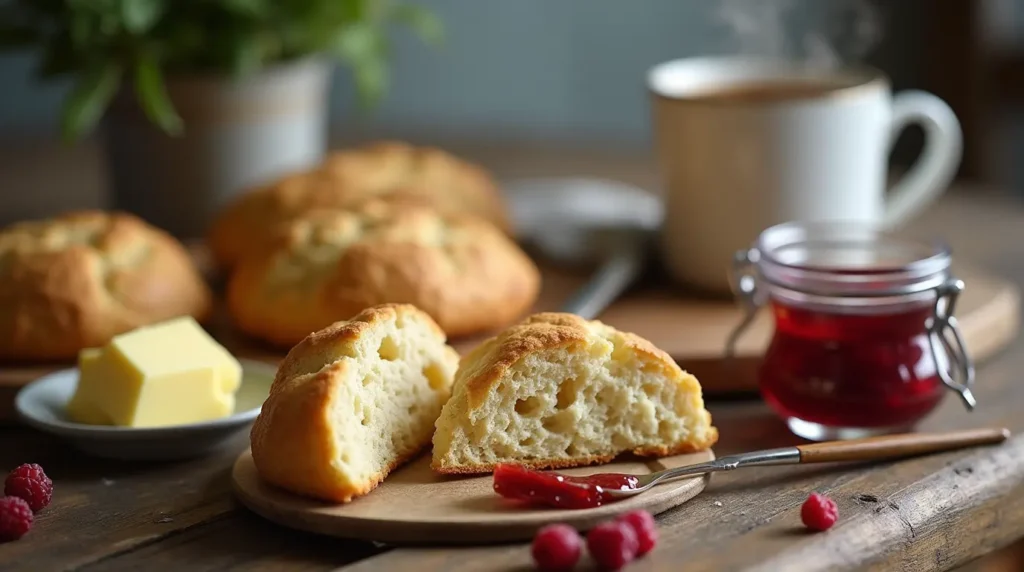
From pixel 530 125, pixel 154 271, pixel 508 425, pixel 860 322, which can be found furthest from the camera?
pixel 530 125

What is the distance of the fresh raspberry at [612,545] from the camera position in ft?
4.35

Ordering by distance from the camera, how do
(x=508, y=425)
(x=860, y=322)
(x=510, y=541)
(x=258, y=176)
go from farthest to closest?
(x=258, y=176), (x=860, y=322), (x=508, y=425), (x=510, y=541)

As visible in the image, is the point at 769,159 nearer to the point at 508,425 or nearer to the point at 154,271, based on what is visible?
the point at 508,425

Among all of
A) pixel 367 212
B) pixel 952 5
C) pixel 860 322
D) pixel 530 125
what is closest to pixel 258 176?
pixel 367 212

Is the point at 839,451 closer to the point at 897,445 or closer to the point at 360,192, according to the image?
the point at 897,445

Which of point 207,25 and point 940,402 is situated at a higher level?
point 207,25

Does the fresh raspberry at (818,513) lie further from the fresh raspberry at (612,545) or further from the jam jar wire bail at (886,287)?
the jam jar wire bail at (886,287)

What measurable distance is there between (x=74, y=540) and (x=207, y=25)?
1431mm

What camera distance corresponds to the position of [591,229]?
8.36 feet

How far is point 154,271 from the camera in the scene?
6.93 feet

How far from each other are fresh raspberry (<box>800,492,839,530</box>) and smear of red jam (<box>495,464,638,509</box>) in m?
0.22

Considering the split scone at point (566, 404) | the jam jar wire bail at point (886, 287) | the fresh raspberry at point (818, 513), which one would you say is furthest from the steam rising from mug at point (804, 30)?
the fresh raspberry at point (818, 513)

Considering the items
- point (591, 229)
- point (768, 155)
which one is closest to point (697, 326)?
point (768, 155)

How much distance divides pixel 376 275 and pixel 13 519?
73cm
